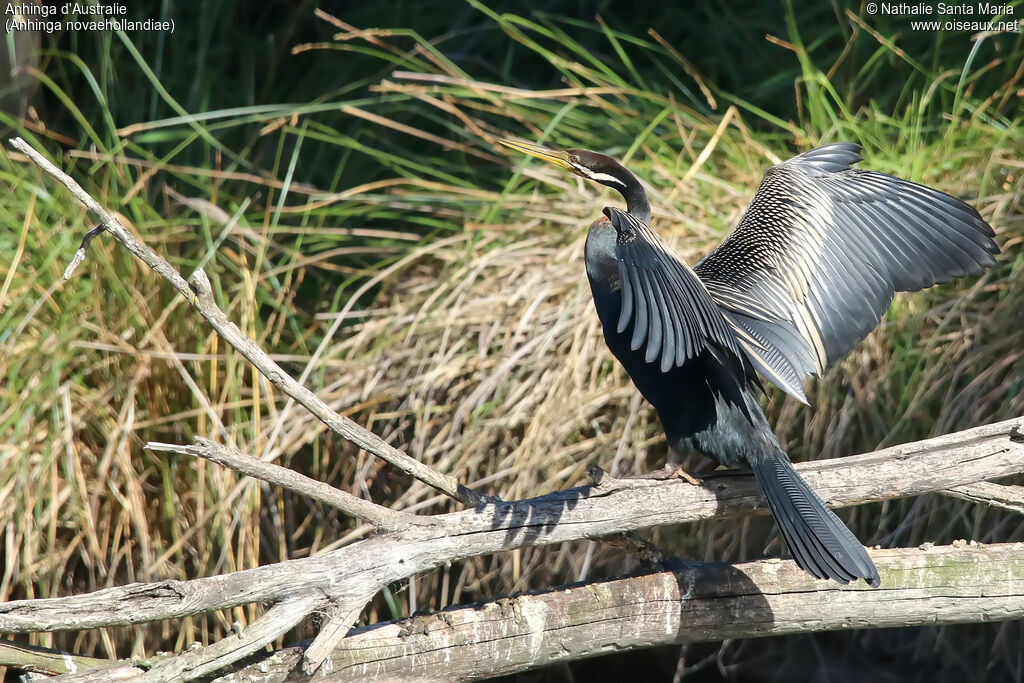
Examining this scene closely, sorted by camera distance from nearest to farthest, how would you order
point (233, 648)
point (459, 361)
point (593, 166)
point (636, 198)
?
1. point (233, 648)
2. point (636, 198)
3. point (593, 166)
4. point (459, 361)

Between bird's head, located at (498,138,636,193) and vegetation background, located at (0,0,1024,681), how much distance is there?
48 cm

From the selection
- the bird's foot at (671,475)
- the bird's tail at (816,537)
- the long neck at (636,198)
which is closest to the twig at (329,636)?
the bird's foot at (671,475)

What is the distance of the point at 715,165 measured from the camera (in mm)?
3221

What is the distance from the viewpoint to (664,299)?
5.57ft

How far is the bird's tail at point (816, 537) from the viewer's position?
170cm

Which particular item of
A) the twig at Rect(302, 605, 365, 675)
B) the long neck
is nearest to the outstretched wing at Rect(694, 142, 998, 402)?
the long neck

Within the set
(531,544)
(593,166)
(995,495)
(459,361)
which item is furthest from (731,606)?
(459,361)

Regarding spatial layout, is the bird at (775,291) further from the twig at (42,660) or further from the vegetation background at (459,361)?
the twig at (42,660)

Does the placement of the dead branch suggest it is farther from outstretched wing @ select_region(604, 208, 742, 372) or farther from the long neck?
the long neck

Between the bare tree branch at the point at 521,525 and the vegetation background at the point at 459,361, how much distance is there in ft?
2.10

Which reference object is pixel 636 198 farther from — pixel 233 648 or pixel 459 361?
pixel 233 648

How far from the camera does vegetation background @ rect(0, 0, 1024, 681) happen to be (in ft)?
8.55

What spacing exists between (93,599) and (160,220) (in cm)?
171

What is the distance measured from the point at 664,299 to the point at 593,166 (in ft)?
2.43
